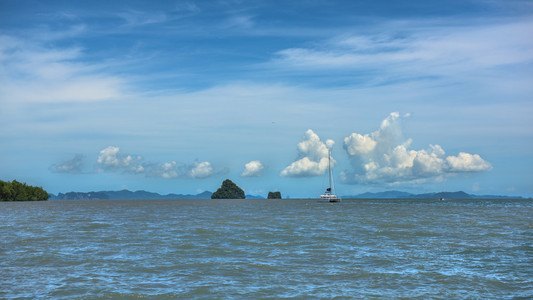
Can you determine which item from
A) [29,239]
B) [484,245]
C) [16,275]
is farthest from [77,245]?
[484,245]

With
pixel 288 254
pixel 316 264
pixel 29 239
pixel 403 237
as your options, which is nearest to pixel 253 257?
pixel 288 254

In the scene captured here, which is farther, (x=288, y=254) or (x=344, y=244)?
(x=344, y=244)

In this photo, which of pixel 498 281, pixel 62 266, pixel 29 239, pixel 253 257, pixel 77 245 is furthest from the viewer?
pixel 29 239

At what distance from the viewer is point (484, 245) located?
3894cm

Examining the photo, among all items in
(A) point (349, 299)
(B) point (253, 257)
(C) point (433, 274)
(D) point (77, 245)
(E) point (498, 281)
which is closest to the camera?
(A) point (349, 299)

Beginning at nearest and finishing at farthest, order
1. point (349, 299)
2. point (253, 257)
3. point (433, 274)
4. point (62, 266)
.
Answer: point (349, 299) < point (433, 274) < point (62, 266) < point (253, 257)

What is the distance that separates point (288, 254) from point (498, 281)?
1370 centimetres

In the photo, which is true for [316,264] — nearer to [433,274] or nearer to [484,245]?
[433,274]

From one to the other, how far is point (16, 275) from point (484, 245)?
3445 cm

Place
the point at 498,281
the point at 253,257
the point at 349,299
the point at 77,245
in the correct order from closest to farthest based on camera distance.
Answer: the point at 349,299, the point at 498,281, the point at 253,257, the point at 77,245

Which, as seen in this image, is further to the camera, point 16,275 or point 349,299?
point 16,275

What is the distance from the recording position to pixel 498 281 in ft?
78.4

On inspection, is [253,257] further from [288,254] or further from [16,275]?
[16,275]

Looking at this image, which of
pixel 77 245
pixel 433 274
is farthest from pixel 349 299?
pixel 77 245
